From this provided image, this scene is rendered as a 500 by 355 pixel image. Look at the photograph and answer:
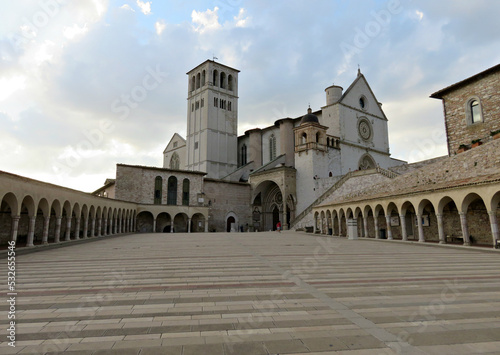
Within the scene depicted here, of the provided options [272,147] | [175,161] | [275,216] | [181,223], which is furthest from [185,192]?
[175,161]

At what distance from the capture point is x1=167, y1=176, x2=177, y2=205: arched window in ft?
121

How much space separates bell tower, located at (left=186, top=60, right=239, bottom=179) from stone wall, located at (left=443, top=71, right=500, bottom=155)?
35113mm

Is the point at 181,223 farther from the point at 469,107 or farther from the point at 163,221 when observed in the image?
the point at 469,107

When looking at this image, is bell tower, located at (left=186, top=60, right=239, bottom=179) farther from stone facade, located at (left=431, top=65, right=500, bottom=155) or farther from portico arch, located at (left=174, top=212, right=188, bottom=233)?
stone facade, located at (left=431, top=65, right=500, bottom=155)

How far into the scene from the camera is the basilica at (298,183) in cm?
1465

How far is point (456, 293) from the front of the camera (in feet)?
17.2

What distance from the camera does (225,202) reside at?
134ft

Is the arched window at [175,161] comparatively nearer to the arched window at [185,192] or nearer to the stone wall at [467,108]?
the arched window at [185,192]

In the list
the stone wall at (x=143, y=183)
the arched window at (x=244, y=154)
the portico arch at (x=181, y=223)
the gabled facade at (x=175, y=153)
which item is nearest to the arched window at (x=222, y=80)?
the arched window at (x=244, y=154)

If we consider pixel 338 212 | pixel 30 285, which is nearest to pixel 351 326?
pixel 30 285

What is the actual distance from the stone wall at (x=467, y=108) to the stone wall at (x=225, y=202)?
84.6 ft

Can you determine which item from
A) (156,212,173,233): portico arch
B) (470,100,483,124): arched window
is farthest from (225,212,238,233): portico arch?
(470,100,483,124): arched window

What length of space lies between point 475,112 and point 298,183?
2096 cm

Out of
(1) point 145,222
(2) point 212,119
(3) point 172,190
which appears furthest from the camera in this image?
(2) point 212,119
